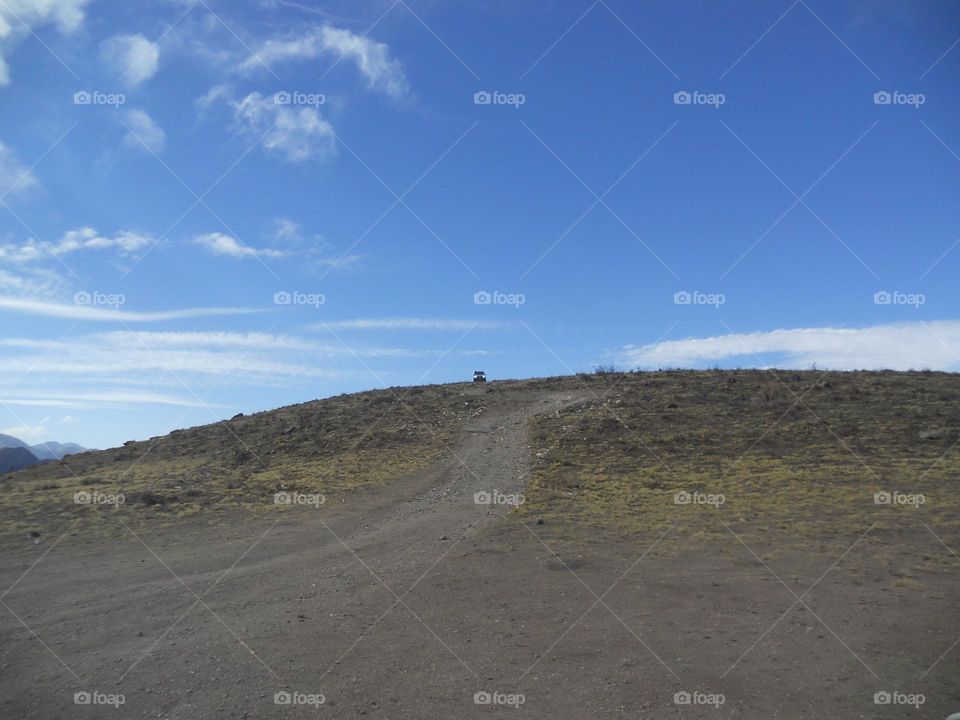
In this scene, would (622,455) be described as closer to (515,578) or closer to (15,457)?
(515,578)

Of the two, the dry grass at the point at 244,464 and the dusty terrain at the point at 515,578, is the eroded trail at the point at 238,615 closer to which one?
the dusty terrain at the point at 515,578

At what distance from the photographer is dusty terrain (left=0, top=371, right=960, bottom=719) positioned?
28.8 feet

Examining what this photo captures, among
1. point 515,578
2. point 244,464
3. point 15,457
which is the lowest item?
point 515,578

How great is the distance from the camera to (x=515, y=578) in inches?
535

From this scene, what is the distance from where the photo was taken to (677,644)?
10141mm

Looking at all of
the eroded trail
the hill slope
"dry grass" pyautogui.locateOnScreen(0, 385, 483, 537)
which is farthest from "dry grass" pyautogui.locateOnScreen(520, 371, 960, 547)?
"dry grass" pyautogui.locateOnScreen(0, 385, 483, 537)

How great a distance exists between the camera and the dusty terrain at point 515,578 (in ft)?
28.8

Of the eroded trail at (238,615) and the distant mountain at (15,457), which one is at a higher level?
the distant mountain at (15,457)

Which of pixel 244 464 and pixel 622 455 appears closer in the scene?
pixel 622 455

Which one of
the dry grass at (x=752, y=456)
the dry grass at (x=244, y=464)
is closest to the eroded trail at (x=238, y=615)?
the dry grass at (x=244, y=464)

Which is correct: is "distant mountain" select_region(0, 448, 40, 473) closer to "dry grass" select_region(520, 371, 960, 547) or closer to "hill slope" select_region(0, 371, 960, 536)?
"hill slope" select_region(0, 371, 960, 536)

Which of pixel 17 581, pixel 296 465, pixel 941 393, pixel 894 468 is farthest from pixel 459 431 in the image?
pixel 941 393

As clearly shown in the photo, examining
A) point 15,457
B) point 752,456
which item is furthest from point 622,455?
point 15,457

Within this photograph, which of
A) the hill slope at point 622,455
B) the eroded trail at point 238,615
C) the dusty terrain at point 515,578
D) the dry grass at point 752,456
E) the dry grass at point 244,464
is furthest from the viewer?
the dry grass at point 244,464
